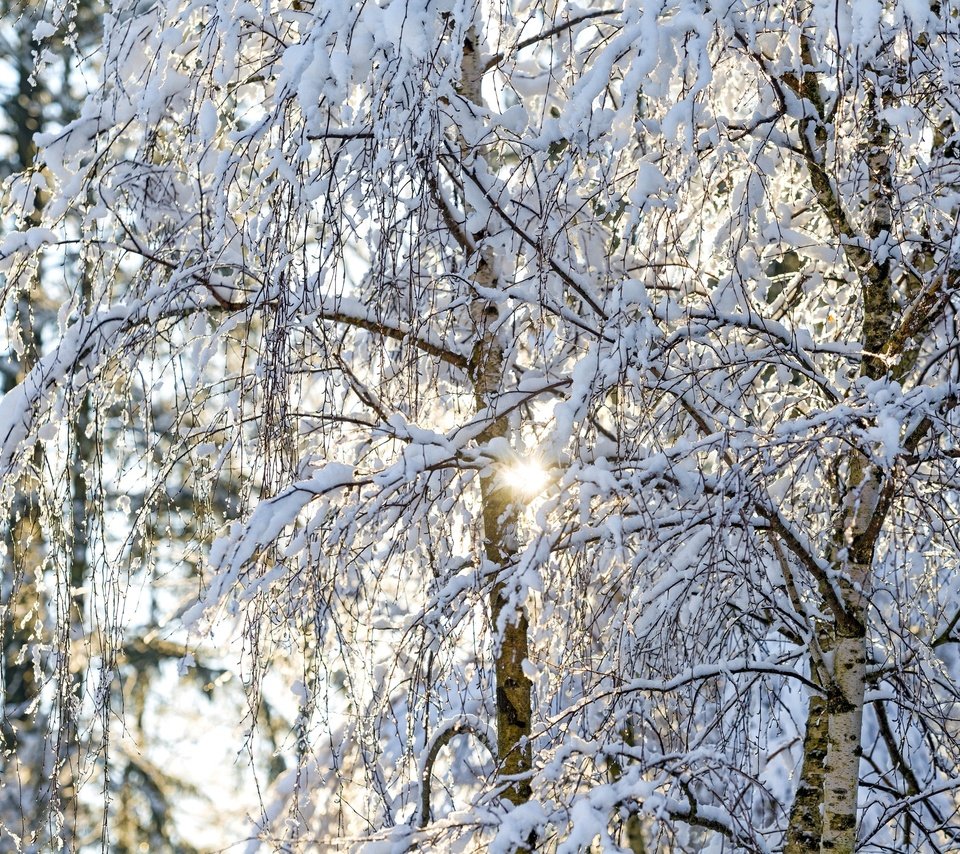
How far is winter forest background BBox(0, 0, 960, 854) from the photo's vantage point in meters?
2.20

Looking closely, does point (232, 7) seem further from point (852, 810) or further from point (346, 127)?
point (852, 810)

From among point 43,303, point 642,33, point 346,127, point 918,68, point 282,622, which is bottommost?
point 282,622

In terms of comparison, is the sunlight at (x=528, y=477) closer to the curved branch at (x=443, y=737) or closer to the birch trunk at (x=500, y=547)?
the birch trunk at (x=500, y=547)

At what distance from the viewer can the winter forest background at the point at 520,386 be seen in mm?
2199

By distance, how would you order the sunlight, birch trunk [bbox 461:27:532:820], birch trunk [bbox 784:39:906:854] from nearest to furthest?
the sunlight
birch trunk [bbox 784:39:906:854]
birch trunk [bbox 461:27:532:820]

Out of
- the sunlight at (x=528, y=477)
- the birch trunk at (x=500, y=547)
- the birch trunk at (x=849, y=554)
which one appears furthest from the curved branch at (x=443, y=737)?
the sunlight at (x=528, y=477)

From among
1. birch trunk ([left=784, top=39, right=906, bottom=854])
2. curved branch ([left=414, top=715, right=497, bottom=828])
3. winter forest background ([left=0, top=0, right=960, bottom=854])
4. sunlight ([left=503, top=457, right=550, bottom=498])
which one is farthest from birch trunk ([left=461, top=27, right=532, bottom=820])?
birch trunk ([left=784, top=39, right=906, bottom=854])

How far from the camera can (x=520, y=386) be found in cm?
279

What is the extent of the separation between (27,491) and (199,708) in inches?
184

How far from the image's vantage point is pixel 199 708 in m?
7.31

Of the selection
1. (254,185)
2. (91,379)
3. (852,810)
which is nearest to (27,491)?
(91,379)

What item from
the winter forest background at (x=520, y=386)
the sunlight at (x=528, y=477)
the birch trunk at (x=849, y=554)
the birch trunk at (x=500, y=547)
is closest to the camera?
the winter forest background at (x=520, y=386)

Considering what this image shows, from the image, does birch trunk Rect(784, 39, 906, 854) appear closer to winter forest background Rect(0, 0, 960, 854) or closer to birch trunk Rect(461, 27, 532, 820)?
winter forest background Rect(0, 0, 960, 854)

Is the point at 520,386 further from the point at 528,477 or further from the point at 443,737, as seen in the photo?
the point at 443,737
